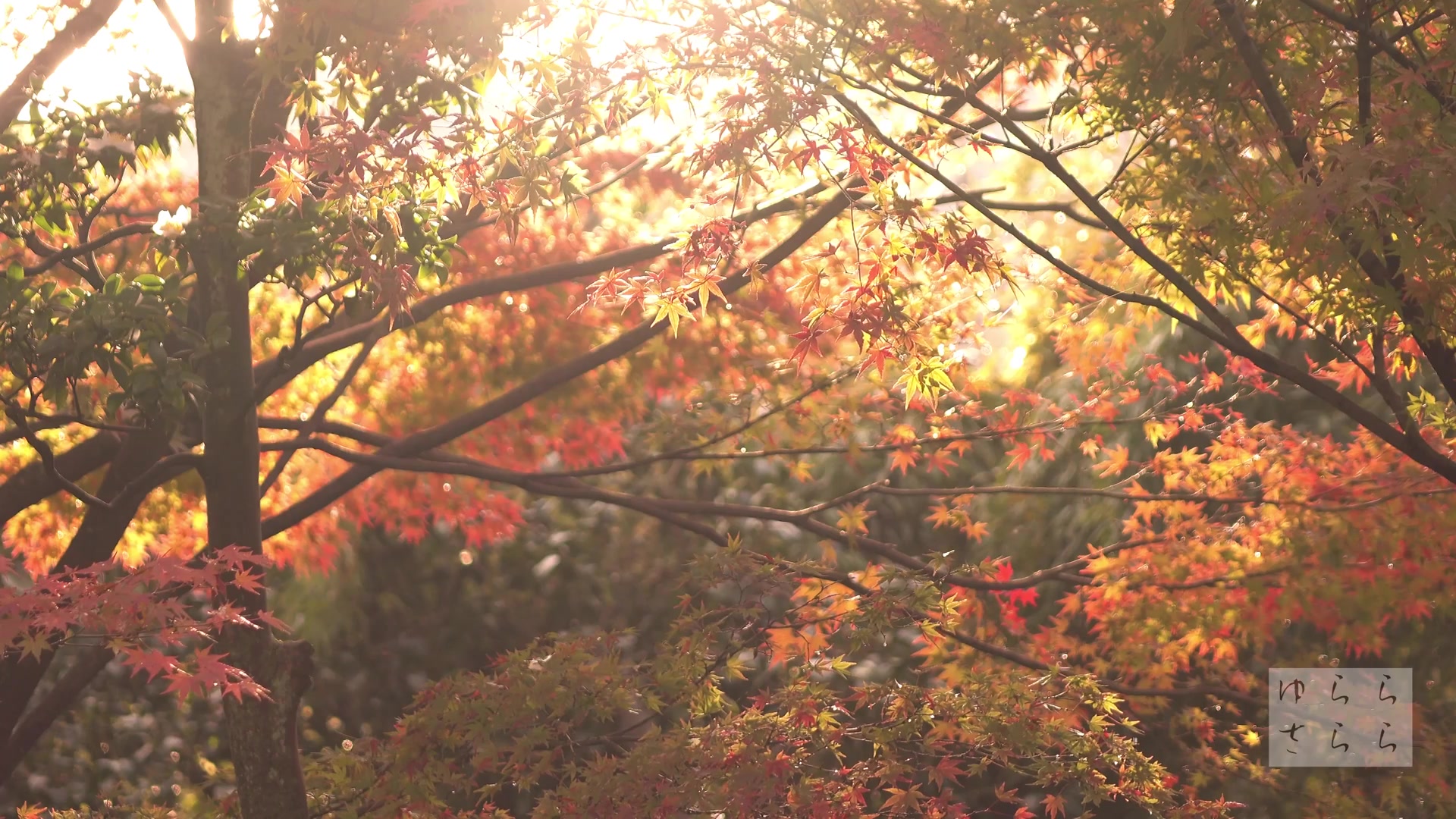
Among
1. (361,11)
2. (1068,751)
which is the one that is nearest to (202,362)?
(361,11)

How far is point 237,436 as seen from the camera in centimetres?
445

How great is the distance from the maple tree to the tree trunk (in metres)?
0.02

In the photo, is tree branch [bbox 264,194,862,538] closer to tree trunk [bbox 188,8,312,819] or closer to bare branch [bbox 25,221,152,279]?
tree trunk [bbox 188,8,312,819]

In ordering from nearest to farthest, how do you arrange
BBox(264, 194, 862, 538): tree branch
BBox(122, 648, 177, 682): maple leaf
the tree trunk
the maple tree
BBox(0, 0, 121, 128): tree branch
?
1. BBox(122, 648, 177, 682): maple leaf
2. the maple tree
3. the tree trunk
4. BBox(0, 0, 121, 128): tree branch
5. BBox(264, 194, 862, 538): tree branch

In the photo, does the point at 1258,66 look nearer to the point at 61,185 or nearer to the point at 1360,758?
the point at 61,185

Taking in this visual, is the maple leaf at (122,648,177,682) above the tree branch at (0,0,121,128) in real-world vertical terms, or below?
below

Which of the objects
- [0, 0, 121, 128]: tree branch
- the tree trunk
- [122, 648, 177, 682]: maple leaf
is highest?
[0, 0, 121, 128]: tree branch

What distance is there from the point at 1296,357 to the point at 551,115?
243 inches

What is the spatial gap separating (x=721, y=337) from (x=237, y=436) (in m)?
2.32

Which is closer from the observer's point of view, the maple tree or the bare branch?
the maple tree

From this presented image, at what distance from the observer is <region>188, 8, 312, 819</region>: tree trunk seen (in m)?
4.25

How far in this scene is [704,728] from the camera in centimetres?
421

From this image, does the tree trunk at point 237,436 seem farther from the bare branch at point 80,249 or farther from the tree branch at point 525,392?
the tree branch at point 525,392

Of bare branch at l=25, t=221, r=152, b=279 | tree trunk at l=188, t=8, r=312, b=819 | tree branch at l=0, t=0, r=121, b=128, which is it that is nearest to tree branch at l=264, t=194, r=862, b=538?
tree trunk at l=188, t=8, r=312, b=819
